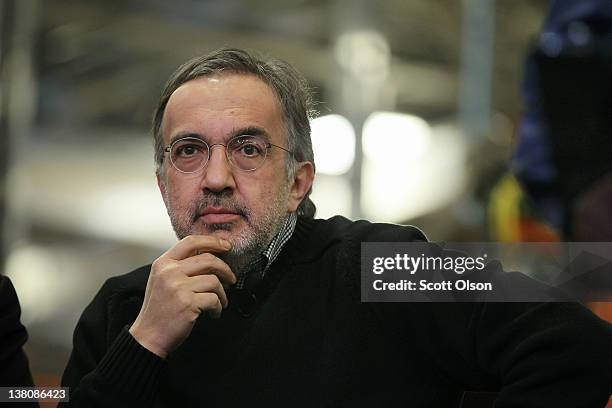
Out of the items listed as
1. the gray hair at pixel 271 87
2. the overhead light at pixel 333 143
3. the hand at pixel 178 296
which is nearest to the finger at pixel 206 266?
the hand at pixel 178 296

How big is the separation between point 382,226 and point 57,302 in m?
1.09

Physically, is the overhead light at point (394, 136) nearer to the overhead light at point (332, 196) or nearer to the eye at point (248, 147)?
the overhead light at point (332, 196)

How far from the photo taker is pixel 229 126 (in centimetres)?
124

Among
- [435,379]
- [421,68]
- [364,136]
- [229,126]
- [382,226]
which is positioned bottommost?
[435,379]

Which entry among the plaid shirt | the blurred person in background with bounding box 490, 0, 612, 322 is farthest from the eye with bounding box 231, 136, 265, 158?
the blurred person in background with bounding box 490, 0, 612, 322

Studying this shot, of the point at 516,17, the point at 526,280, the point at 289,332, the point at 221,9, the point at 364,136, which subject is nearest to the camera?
the point at 526,280

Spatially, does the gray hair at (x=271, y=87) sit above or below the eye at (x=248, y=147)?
above

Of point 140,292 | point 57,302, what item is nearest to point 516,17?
point 140,292

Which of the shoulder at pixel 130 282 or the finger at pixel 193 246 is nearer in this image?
Answer: the finger at pixel 193 246

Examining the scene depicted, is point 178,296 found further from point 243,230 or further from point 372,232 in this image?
point 372,232

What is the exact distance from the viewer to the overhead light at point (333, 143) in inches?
61.6

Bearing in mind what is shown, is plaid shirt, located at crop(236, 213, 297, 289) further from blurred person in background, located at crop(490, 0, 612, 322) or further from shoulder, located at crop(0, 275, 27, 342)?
blurred person in background, located at crop(490, 0, 612, 322)

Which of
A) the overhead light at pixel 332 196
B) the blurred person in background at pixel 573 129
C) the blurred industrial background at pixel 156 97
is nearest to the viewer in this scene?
the blurred person in background at pixel 573 129

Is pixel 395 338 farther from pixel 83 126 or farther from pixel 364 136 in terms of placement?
pixel 83 126
